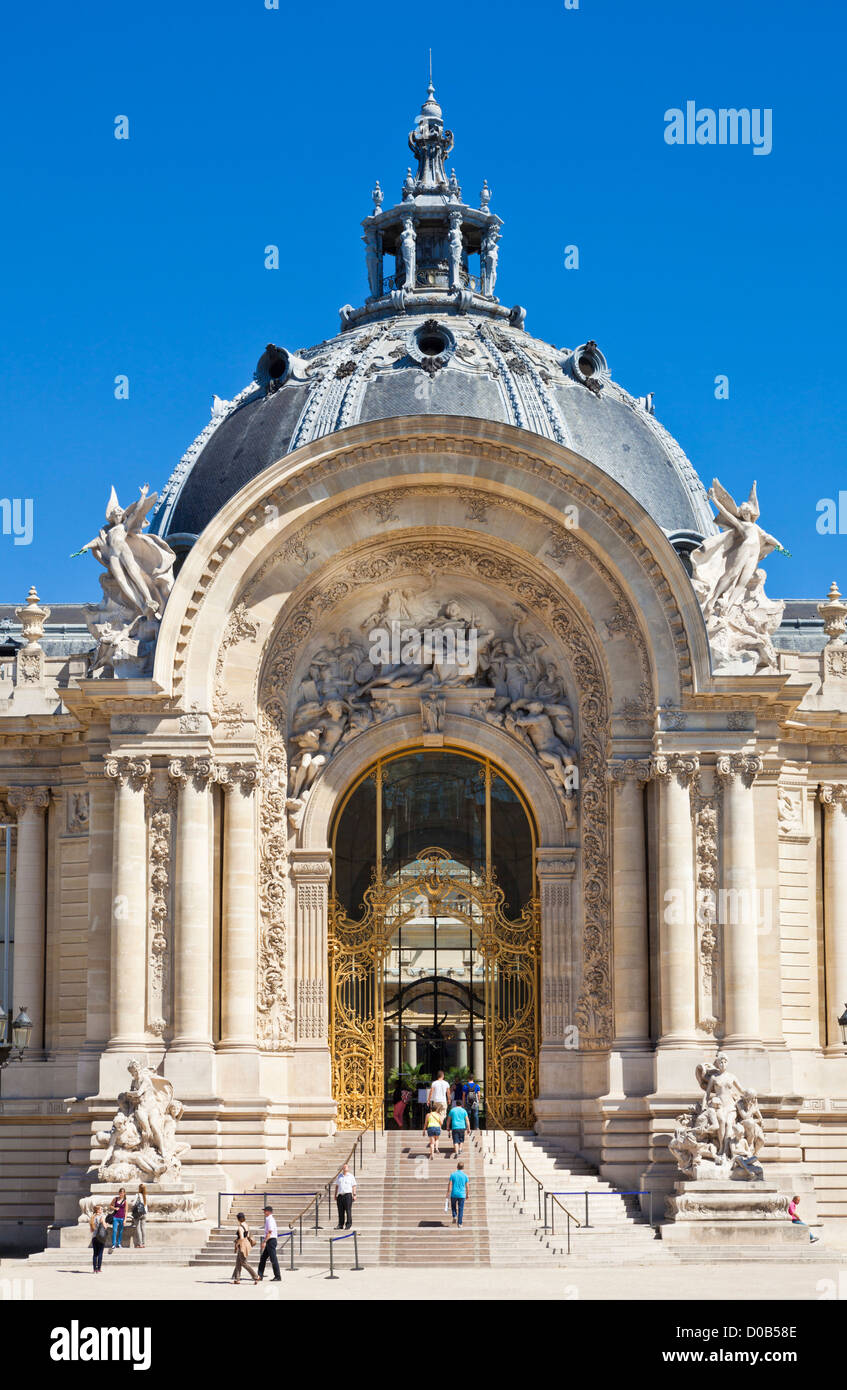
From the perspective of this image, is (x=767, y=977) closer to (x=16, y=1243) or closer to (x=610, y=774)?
(x=610, y=774)

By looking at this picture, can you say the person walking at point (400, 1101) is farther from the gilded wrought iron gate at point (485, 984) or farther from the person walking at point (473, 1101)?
the person walking at point (473, 1101)

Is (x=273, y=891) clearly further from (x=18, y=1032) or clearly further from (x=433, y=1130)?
(x=433, y=1130)

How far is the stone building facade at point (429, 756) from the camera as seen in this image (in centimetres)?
3556

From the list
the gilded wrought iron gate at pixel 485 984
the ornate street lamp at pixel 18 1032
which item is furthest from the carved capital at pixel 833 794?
the ornate street lamp at pixel 18 1032

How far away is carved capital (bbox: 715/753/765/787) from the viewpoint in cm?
3581

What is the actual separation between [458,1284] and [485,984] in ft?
35.7

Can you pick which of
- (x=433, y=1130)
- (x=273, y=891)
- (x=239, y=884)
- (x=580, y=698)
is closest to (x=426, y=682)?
(x=580, y=698)

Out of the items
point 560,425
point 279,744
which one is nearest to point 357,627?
point 279,744

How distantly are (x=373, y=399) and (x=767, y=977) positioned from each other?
485 inches

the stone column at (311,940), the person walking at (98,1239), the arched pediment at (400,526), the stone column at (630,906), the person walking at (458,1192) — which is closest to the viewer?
the person walking at (98,1239)

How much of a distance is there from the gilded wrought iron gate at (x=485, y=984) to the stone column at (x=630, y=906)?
2316 millimetres

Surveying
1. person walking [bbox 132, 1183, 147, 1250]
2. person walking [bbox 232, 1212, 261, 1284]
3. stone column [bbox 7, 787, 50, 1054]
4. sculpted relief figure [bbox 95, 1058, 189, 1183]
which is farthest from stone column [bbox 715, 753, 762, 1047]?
stone column [bbox 7, 787, 50, 1054]

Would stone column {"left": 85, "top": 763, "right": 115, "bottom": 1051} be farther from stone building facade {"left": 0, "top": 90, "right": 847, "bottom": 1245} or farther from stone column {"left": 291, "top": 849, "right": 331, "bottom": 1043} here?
stone column {"left": 291, "top": 849, "right": 331, "bottom": 1043}

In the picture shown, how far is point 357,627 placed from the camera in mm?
38688
